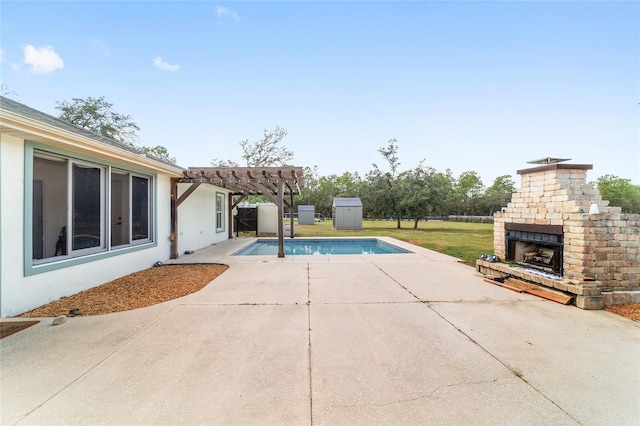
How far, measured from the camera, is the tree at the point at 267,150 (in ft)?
94.6

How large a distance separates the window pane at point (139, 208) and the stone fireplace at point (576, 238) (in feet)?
28.4

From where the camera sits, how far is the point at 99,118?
862 inches

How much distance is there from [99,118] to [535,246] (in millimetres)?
30483

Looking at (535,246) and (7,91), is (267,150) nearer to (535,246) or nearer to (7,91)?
(7,91)

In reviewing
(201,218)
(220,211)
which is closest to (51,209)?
(201,218)

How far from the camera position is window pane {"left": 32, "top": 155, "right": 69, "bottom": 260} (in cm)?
430

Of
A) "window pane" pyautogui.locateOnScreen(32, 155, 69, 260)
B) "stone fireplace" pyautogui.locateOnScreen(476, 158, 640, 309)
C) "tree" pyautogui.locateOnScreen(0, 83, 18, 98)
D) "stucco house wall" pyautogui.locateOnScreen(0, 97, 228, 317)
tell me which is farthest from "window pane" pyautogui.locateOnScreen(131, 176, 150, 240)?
"tree" pyautogui.locateOnScreen(0, 83, 18, 98)

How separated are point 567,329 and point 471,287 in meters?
1.81

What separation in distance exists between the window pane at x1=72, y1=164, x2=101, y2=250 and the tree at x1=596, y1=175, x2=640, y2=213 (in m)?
58.0

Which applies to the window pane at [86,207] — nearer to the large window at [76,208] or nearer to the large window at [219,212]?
the large window at [76,208]

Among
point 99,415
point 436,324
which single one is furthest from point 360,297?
point 99,415

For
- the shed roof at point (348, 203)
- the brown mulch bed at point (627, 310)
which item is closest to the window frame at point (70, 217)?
the brown mulch bed at point (627, 310)

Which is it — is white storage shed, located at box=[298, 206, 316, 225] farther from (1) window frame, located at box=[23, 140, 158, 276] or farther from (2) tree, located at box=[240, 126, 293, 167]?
(1) window frame, located at box=[23, 140, 158, 276]

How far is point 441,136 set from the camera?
19812 mm
